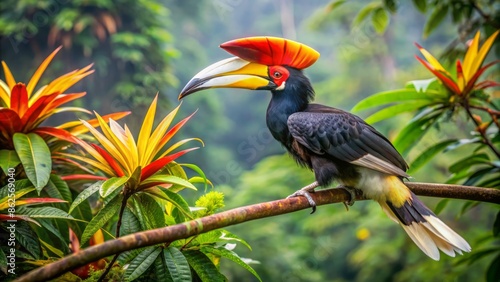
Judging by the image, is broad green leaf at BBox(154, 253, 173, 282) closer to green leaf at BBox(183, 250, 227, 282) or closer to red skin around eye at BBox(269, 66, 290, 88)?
green leaf at BBox(183, 250, 227, 282)

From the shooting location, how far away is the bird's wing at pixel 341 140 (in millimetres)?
1825

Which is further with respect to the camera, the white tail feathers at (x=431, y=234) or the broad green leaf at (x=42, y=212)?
the white tail feathers at (x=431, y=234)

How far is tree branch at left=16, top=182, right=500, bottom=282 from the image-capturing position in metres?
0.88

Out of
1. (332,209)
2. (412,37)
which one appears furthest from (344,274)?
(412,37)

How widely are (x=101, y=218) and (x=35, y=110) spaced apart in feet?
1.53

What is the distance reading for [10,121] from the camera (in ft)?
4.74

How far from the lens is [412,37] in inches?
640

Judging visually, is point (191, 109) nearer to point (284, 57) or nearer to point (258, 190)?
point (258, 190)

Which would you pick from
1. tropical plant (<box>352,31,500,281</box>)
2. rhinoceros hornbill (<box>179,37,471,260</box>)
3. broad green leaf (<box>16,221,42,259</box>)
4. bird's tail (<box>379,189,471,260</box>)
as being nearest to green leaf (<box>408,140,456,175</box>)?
tropical plant (<box>352,31,500,281</box>)

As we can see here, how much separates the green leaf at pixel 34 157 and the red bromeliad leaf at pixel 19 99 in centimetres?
8

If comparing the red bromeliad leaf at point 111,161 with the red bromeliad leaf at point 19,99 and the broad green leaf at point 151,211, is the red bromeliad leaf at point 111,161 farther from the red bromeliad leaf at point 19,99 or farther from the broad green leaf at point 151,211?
the red bromeliad leaf at point 19,99

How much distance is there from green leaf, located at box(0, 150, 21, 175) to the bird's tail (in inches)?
50.3

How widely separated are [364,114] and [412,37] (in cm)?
795

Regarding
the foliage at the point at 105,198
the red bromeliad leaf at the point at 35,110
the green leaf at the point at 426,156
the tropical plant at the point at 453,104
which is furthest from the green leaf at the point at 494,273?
the red bromeliad leaf at the point at 35,110
